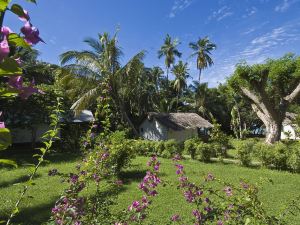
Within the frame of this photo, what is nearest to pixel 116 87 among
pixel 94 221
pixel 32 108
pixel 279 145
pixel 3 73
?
pixel 32 108

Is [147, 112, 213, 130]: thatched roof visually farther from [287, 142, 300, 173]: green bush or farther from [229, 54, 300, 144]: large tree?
[287, 142, 300, 173]: green bush

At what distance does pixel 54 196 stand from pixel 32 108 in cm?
1233

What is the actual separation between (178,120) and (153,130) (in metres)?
2.48

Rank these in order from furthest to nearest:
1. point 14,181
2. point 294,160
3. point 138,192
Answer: point 294,160, point 14,181, point 138,192

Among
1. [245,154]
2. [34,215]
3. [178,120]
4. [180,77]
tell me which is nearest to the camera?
[34,215]

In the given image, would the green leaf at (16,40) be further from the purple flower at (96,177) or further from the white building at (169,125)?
the white building at (169,125)

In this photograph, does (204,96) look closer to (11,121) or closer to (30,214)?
(11,121)

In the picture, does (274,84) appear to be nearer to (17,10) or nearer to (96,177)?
(96,177)

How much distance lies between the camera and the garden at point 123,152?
284 cm

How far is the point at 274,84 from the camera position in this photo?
20.4 meters

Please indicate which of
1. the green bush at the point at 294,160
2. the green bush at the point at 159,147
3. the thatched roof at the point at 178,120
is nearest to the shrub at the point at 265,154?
the green bush at the point at 294,160

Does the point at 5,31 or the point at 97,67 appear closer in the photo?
the point at 5,31

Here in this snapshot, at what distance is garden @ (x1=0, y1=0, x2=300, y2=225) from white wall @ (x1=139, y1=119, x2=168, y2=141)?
62.1 inches

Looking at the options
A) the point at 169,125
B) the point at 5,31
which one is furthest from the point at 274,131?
the point at 5,31
